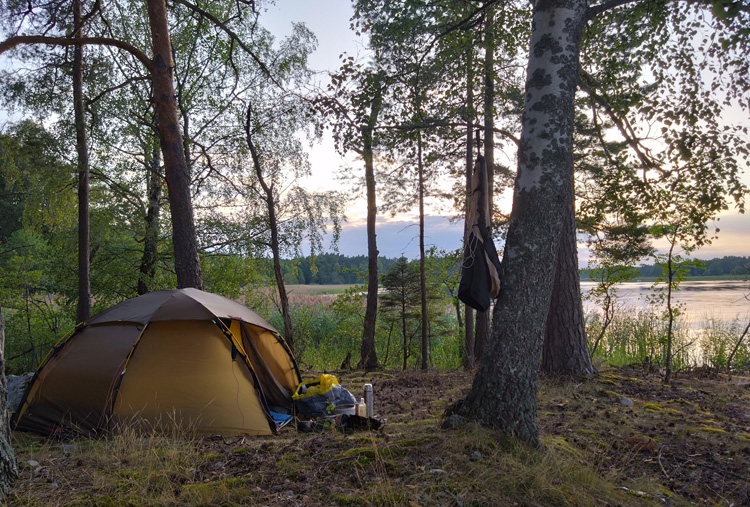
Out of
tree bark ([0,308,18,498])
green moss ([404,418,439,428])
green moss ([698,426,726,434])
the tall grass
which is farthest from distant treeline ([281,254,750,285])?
tree bark ([0,308,18,498])

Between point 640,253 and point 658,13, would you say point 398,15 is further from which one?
point 640,253

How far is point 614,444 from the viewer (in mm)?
4176

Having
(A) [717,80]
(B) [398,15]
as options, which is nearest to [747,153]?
(A) [717,80]

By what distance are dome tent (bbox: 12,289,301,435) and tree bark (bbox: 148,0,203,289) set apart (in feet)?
4.97

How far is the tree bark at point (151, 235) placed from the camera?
1105 centimetres

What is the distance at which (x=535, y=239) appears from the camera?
12.0 ft

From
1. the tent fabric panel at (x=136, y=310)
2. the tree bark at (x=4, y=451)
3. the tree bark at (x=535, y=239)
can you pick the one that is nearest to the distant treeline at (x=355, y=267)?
the tree bark at (x=535, y=239)

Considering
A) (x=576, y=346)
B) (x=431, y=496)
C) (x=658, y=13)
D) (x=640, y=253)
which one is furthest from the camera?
(x=640, y=253)

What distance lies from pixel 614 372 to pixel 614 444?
3766 mm

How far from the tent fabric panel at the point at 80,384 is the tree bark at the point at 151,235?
20.6ft

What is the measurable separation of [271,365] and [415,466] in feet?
10.2

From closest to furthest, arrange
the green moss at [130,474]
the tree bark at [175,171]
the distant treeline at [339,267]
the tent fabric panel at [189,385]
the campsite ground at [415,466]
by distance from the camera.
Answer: the campsite ground at [415,466] → the green moss at [130,474] → the tent fabric panel at [189,385] → the tree bark at [175,171] → the distant treeline at [339,267]

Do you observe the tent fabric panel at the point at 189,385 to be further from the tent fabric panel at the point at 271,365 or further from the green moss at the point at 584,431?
the green moss at the point at 584,431

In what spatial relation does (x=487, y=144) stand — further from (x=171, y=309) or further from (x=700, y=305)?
(x=700, y=305)
